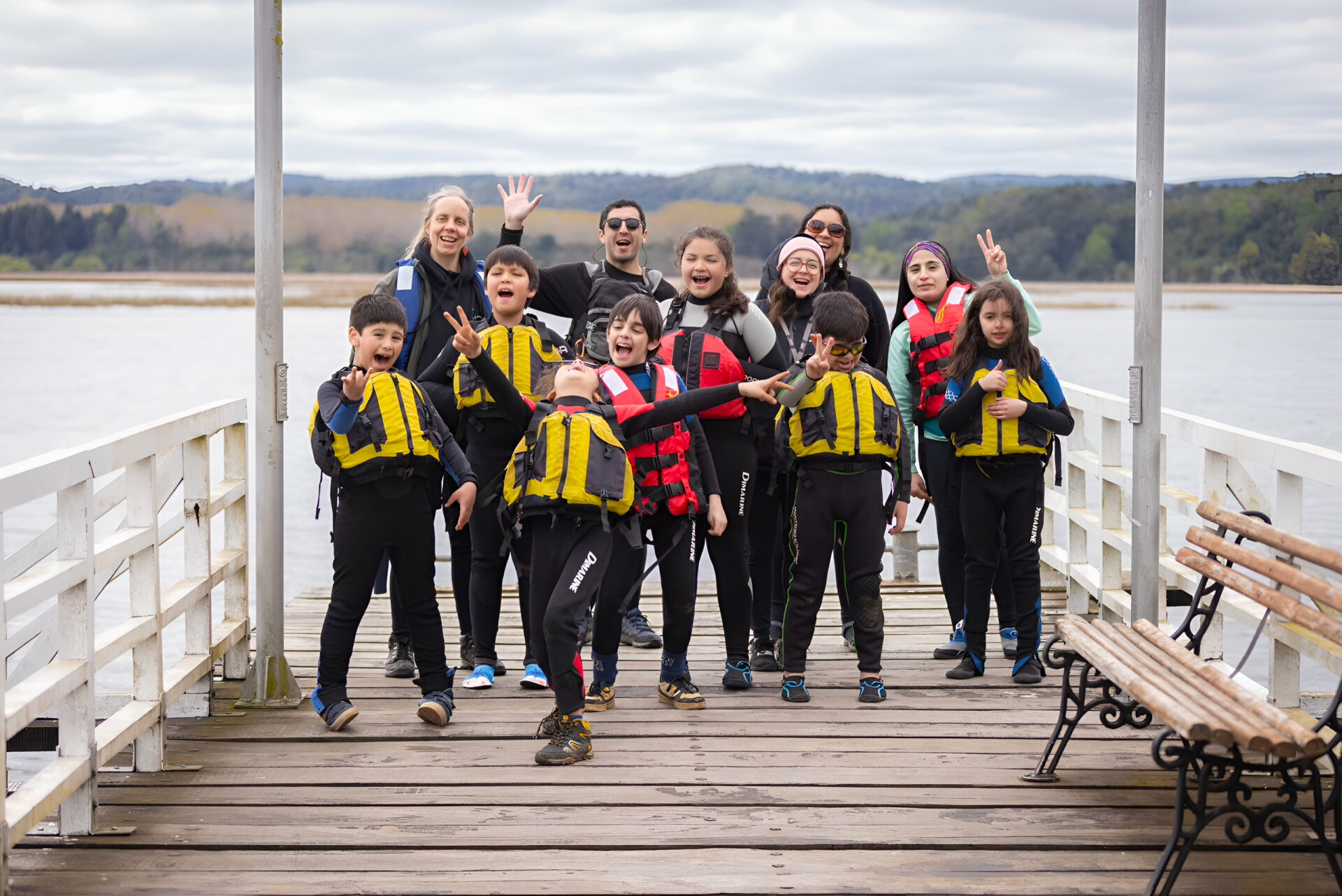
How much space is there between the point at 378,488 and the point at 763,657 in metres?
1.93

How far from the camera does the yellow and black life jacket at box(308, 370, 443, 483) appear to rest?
4.12m

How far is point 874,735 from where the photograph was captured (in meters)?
4.32

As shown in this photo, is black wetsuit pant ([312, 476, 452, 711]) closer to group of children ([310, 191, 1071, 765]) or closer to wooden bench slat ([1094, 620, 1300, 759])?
group of children ([310, 191, 1071, 765])

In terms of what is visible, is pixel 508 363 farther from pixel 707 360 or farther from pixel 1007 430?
pixel 1007 430


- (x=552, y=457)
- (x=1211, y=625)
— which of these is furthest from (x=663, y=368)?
(x=1211, y=625)

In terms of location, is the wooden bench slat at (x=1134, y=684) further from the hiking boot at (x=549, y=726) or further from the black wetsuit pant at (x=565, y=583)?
the hiking boot at (x=549, y=726)

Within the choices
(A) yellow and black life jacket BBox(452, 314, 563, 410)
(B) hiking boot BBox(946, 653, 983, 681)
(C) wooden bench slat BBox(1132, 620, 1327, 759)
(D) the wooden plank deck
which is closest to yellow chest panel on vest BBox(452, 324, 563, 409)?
(A) yellow and black life jacket BBox(452, 314, 563, 410)

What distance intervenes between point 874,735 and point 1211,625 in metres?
1.42

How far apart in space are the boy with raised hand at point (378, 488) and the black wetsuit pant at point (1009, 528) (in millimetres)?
2001

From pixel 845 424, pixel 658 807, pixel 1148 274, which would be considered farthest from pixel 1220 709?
pixel 845 424

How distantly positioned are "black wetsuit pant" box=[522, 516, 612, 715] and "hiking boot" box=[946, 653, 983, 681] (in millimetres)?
1673

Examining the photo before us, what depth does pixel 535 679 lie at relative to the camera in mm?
4863

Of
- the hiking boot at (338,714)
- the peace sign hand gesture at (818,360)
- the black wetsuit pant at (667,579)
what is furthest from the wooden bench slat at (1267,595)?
the hiking boot at (338,714)

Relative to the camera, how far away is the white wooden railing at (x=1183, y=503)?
3826 mm
